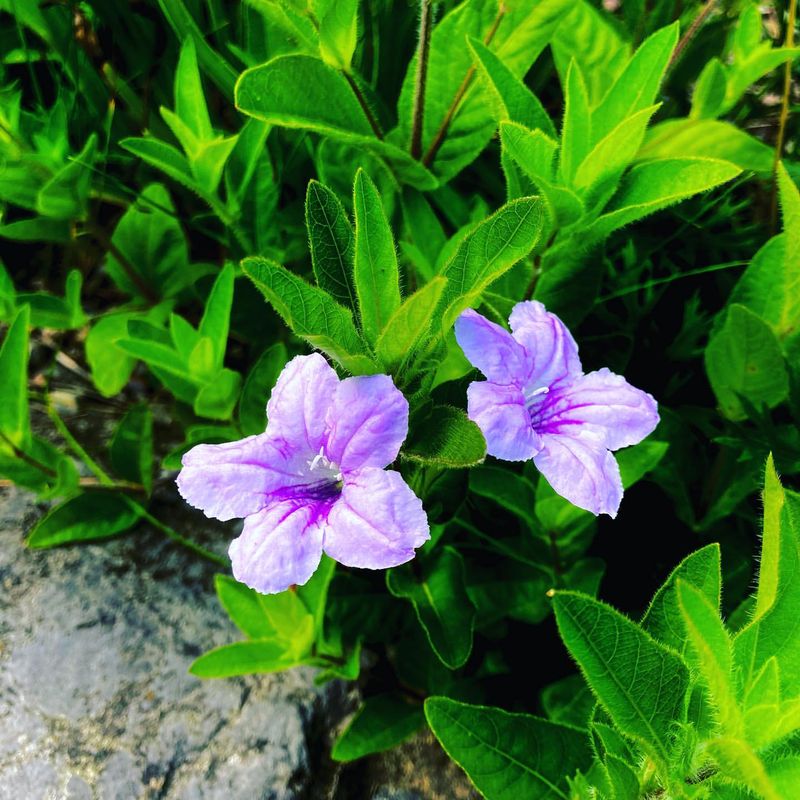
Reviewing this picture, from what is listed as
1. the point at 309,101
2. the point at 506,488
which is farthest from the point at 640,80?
the point at 506,488

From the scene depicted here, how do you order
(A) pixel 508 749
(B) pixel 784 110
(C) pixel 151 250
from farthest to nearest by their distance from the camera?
→ (C) pixel 151 250, (B) pixel 784 110, (A) pixel 508 749

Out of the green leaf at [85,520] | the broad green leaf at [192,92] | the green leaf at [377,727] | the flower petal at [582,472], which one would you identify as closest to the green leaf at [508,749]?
the green leaf at [377,727]

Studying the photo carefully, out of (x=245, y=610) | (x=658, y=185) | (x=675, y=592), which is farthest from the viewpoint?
(x=245, y=610)

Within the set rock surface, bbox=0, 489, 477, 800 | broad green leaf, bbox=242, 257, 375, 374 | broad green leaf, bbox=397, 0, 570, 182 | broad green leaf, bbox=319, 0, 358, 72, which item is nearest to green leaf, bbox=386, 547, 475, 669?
rock surface, bbox=0, 489, 477, 800

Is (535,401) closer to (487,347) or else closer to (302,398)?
(487,347)

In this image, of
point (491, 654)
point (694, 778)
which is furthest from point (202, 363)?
point (694, 778)

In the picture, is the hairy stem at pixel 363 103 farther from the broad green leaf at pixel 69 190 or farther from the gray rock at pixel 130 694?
the gray rock at pixel 130 694

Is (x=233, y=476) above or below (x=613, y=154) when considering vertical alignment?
below

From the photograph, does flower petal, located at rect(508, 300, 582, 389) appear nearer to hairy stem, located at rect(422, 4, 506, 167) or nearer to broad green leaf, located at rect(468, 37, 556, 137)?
broad green leaf, located at rect(468, 37, 556, 137)

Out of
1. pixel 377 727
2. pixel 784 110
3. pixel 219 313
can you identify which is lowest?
pixel 377 727
